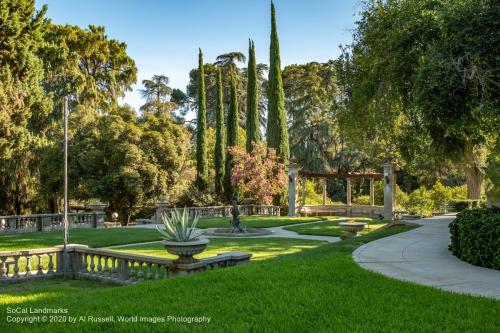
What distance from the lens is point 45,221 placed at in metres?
21.4

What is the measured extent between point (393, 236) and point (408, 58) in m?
5.43

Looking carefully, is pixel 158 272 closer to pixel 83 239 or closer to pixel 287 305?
pixel 287 305

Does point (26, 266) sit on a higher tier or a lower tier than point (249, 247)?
higher

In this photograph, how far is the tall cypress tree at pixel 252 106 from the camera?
34188 millimetres

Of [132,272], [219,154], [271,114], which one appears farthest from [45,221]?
[271,114]

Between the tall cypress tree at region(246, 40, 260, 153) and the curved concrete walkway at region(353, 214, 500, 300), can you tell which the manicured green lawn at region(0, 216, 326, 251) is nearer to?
the curved concrete walkway at region(353, 214, 500, 300)

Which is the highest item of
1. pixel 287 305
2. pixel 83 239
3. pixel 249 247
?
pixel 287 305

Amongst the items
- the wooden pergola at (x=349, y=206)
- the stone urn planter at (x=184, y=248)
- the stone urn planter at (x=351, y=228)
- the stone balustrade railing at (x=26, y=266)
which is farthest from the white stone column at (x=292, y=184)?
the stone urn planter at (x=184, y=248)

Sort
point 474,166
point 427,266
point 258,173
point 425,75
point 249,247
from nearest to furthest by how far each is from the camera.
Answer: point 427,266
point 425,75
point 249,247
point 474,166
point 258,173

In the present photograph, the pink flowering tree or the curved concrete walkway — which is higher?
the pink flowering tree

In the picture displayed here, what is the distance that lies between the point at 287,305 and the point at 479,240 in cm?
516

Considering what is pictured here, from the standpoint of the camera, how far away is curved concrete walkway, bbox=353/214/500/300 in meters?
6.75

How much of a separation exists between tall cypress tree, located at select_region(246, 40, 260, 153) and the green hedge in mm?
24672

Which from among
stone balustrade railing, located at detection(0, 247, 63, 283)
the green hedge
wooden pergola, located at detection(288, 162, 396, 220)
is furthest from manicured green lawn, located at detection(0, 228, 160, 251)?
wooden pergola, located at detection(288, 162, 396, 220)
